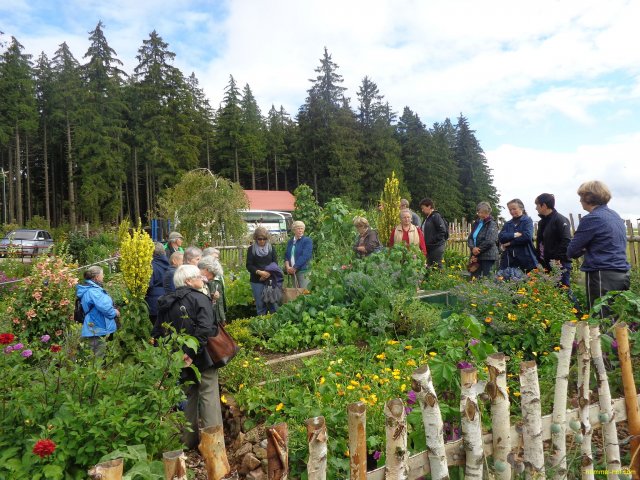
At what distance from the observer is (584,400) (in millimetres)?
2502

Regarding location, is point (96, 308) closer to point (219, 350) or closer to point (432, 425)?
point (219, 350)

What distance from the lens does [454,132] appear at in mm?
46312

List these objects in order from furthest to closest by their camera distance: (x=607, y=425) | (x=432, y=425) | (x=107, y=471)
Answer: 1. (x=607, y=425)
2. (x=432, y=425)
3. (x=107, y=471)

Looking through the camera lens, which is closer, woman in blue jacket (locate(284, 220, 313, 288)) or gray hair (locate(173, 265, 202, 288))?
gray hair (locate(173, 265, 202, 288))

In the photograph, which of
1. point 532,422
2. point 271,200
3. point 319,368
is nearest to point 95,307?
point 319,368

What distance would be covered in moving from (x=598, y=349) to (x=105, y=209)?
110 feet

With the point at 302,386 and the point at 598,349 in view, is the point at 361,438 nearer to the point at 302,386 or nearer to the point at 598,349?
the point at 598,349

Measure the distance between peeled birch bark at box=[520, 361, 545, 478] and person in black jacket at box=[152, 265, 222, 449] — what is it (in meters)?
2.31

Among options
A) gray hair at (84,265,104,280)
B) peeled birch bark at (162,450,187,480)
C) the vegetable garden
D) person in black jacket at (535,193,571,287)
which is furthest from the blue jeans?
peeled birch bark at (162,450,187,480)

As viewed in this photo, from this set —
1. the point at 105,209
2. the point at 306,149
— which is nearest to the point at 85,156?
the point at 105,209

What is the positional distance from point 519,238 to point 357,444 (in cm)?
547

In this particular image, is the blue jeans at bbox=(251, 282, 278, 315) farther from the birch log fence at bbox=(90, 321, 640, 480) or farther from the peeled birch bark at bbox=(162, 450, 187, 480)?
the peeled birch bark at bbox=(162, 450, 187, 480)

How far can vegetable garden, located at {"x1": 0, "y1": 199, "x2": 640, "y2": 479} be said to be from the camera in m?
2.46

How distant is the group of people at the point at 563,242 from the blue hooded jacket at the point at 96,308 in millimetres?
4783
